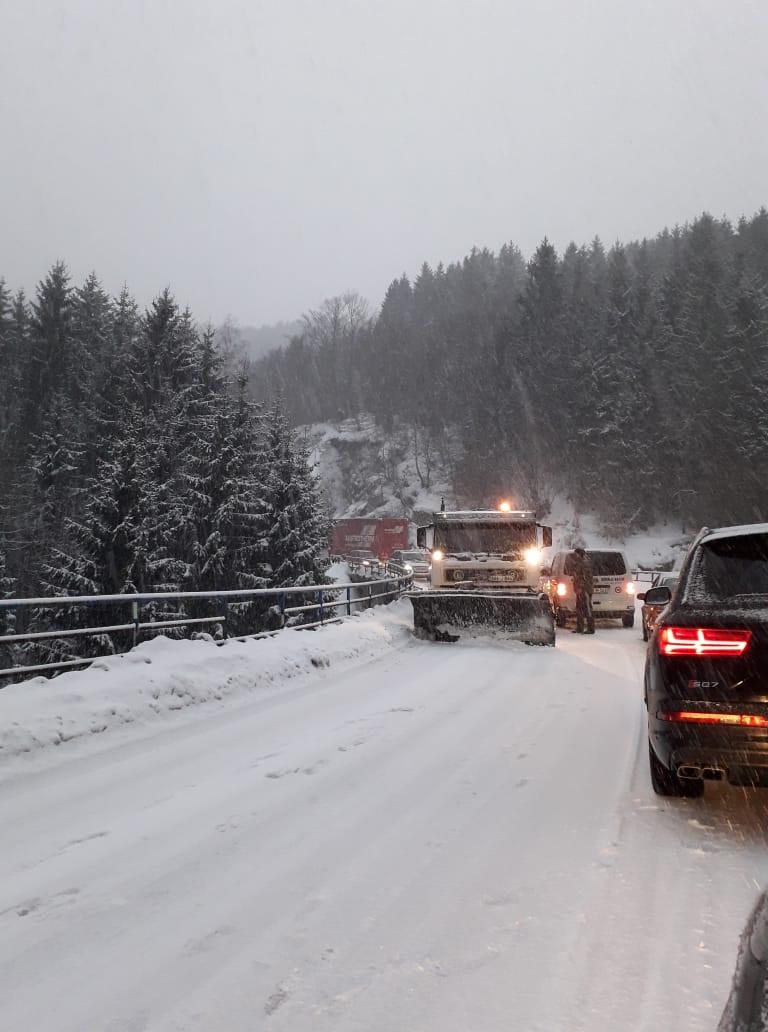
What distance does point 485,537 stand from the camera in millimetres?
16938

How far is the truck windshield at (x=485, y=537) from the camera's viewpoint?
55.1 ft

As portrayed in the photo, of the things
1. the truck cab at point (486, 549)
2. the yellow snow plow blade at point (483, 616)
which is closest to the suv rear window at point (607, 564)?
the truck cab at point (486, 549)

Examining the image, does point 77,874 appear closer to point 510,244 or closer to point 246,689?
point 246,689

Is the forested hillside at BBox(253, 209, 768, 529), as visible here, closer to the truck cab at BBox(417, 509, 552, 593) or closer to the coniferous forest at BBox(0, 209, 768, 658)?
the coniferous forest at BBox(0, 209, 768, 658)

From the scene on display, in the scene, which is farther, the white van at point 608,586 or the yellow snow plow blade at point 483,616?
the white van at point 608,586

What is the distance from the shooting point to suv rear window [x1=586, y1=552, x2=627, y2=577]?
763 inches

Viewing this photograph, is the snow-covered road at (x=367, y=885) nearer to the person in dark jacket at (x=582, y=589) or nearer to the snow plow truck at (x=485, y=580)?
the snow plow truck at (x=485, y=580)

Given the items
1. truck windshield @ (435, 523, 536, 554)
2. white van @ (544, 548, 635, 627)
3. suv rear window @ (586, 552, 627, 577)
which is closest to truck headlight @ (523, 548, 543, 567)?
truck windshield @ (435, 523, 536, 554)

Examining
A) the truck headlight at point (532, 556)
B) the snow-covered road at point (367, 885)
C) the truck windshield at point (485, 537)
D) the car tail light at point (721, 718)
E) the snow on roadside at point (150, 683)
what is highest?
the truck windshield at point (485, 537)

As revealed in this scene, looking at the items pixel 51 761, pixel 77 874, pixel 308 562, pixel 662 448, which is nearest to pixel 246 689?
pixel 51 761

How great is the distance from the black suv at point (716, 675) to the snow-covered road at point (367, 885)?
0.51m

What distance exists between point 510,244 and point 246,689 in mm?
118938

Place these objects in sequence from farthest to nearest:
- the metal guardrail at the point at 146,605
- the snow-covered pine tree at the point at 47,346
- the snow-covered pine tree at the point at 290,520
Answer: the snow-covered pine tree at the point at 47,346
the snow-covered pine tree at the point at 290,520
the metal guardrail at the point at 146,605

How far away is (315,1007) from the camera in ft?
8.86
